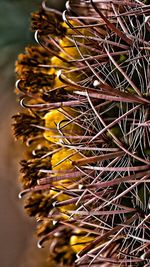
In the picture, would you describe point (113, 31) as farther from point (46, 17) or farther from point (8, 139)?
point (8, 139)

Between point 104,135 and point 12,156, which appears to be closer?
point 104,135

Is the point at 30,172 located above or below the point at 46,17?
below

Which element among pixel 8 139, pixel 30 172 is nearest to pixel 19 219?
pixel 8 139

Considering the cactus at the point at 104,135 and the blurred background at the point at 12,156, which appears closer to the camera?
the cactus at the point at 104,135
